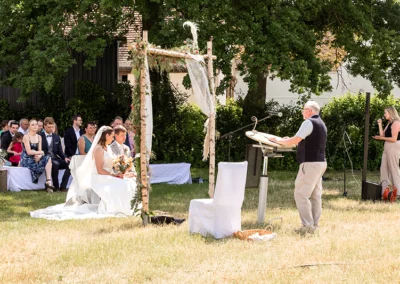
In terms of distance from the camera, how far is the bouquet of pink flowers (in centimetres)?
1326

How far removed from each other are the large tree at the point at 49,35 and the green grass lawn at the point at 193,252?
214 inches

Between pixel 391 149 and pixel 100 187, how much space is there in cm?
600

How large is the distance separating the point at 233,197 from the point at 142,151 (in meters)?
1.81

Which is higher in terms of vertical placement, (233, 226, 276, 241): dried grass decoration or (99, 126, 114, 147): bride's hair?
(99, 126, 114, 147): bride's hair

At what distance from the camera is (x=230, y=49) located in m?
17.9

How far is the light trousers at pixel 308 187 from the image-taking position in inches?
415

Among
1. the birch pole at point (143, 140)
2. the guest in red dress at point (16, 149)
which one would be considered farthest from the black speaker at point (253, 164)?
the guest in red dress at point (16, 149)

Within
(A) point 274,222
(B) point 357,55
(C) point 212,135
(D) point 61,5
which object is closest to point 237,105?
(B) point 357,55

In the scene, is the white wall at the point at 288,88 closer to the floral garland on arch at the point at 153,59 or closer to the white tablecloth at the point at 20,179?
the white tablecloth at the point at 20,179

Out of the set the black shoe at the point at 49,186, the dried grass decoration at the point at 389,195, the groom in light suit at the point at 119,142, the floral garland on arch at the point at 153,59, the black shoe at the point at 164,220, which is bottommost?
the black shoe at the point at 49,186

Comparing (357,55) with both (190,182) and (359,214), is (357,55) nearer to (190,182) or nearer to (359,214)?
(190,182)

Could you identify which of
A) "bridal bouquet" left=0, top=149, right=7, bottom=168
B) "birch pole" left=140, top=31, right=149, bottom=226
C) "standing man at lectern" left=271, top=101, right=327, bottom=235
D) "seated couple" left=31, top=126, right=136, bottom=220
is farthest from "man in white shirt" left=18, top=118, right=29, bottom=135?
"standing man at lectern" left=271, top=101, right=327, bottom=235

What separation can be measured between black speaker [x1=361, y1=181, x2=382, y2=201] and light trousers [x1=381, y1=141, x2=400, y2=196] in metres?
0.47

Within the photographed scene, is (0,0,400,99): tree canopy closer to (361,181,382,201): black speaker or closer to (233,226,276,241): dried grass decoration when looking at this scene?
(361,181,382,201): black speaker
